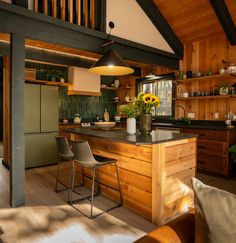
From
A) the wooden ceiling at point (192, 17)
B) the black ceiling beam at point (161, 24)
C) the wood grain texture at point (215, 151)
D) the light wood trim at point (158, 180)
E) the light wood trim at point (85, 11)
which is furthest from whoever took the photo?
the black ceiling beam at point (161, 24)

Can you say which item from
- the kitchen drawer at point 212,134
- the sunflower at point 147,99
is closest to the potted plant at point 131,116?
the sunflower at point 147,99

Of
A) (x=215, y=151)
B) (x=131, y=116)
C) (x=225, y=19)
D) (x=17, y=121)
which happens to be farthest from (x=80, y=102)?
(x=225, y=19)

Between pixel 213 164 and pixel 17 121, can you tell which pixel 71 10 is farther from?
pixel 213 164

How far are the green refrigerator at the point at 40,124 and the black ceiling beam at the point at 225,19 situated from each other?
366cm

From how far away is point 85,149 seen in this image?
8.44 feet

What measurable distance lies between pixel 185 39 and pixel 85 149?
4057 mm

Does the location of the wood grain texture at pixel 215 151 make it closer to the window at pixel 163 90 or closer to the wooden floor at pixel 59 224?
the window at pixel 163 90

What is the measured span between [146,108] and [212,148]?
205 cm

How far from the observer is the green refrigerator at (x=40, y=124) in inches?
179

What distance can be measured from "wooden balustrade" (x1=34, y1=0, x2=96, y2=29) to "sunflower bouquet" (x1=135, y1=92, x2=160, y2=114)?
1742 mm

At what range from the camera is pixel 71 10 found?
341 centimetres

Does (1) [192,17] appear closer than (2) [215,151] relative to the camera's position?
No

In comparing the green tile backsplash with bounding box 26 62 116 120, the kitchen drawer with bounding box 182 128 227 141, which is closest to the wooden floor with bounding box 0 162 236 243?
the kitchen drawer with bounding box 182 128 227 141

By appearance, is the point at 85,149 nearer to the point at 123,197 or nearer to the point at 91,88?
the point at 123,197
